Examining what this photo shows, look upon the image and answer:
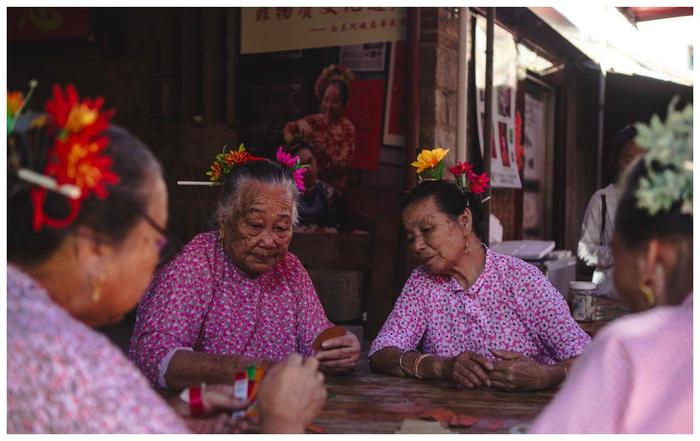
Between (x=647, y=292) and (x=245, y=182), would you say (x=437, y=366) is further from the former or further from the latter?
(x=647, y=292)

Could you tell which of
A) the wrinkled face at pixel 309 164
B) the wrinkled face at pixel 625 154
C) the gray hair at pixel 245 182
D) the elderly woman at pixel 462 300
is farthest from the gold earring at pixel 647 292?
the wrinkled face at pixel 309 164

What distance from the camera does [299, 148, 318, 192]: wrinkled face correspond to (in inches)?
216

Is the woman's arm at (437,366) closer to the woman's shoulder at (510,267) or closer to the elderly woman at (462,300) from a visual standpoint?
the elderly woman at (462,300)

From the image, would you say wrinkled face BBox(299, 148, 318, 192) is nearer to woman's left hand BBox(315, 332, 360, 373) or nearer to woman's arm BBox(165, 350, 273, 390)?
woman's left hand BBox(315, 332, 360, 373)

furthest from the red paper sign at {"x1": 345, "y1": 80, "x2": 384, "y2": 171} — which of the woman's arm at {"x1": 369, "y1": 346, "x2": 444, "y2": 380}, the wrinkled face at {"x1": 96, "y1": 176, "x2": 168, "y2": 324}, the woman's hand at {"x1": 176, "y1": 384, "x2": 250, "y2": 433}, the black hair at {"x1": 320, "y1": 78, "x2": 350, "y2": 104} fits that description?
the wrinkled face at {"x1": 96, "y1": 176, "x2": 168, "y2": 324}

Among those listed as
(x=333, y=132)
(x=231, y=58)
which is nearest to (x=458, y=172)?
(x=333, y=132)

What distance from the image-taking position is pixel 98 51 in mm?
6453

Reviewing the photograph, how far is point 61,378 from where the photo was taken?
Answer: 1.35 metres

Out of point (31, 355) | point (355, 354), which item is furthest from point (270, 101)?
point (31, 355)

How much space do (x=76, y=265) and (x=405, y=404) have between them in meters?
1.19

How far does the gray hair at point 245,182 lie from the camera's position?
10.1 ft

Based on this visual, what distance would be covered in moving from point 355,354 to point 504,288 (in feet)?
2.26

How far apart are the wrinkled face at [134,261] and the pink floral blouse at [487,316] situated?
1.48 metres

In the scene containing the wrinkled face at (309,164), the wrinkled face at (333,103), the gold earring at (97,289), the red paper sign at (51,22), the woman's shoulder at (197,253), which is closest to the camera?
the gold earring at (97,289)
